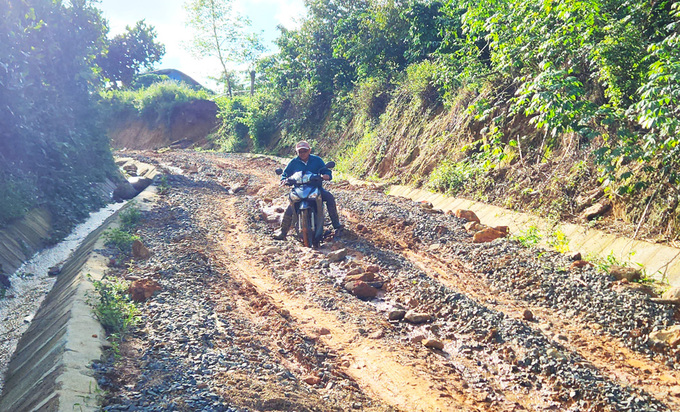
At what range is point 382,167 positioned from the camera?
15320 millimetres

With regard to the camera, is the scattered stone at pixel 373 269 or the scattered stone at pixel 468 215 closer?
the scattered stone at pixel 373 269

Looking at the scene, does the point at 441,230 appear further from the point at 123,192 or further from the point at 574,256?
the point at 123,192

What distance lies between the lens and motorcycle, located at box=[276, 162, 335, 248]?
27.9 feet

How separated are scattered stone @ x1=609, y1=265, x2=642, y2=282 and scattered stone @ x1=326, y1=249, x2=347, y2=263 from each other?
365 centimetres

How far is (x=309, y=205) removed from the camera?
8.55 meters

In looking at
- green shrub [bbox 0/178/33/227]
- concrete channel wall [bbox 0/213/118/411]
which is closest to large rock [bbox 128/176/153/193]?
green shrub [bbox 0/178/33/227]

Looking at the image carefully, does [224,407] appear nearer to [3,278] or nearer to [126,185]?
[3,278]

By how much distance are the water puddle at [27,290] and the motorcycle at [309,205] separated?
13.3 ft

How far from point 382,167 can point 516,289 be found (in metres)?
9.35

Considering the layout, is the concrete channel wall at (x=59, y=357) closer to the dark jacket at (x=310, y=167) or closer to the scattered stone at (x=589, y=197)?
the dark jacket at (x=310, y=167)

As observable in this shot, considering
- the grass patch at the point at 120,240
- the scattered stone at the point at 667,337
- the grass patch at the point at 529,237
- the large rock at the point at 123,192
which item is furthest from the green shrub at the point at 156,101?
the scattered stone at the point at 667,337

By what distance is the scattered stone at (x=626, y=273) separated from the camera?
579 cm

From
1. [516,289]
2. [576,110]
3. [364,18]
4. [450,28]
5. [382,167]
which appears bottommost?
[516,289]

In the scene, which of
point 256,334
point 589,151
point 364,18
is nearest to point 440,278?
point 256,334
